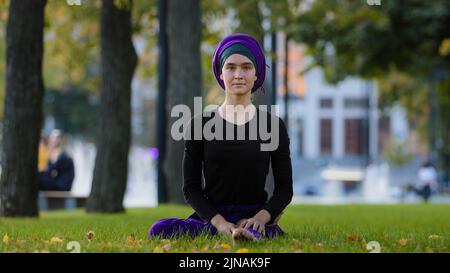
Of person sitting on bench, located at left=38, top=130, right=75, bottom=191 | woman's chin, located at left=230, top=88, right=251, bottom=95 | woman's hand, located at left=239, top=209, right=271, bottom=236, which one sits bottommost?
person sitting on bench, located at left=38, top=130, right=75, bottom=191

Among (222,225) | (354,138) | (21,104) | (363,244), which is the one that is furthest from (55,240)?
(354,138)

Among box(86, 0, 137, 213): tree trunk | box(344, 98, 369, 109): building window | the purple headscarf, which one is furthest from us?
box(344, 98, 369, 109): building window

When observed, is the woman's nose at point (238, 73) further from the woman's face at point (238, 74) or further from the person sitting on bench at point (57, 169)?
the person sitting on bench at point (57, 169)

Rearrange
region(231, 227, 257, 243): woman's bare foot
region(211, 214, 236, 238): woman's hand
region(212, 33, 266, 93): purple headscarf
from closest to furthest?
1. region(231, 227, 257, 243): woman's bare foot
2. region(211, 214, 236, 238): woman's hand
3. region(212, 33, 266, 93): purple headscarf

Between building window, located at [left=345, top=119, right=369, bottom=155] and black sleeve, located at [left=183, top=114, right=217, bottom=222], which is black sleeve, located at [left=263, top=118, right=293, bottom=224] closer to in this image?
black sleeve, located at [left=183, top=114, right=217, bottom=222]

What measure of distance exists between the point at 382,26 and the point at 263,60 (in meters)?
19.1

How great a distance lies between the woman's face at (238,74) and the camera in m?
6.34

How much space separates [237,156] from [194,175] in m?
0.32

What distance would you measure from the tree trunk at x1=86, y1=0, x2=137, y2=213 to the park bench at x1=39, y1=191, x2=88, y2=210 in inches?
201

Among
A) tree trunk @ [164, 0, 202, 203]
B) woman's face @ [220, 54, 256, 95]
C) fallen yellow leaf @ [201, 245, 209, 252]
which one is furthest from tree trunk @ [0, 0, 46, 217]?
fallen yellow leaf @ [201, 245, 209, 252]

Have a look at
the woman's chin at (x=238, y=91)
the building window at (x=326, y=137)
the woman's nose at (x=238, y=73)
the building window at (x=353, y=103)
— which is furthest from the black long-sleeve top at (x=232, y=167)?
the building window at (x=353, y=103)

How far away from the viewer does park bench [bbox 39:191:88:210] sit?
20.1 meters
